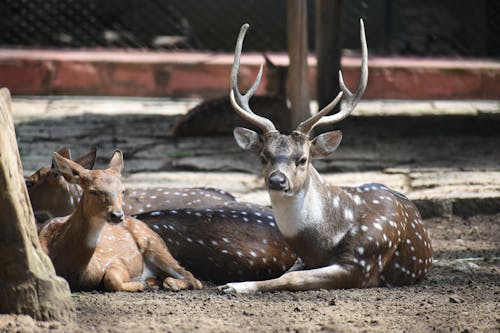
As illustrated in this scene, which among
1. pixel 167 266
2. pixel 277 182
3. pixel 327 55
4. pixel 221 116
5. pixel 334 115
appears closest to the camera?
pixel 277 182

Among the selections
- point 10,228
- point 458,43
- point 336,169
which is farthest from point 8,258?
point 458,43

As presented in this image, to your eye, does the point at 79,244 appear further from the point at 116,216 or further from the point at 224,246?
the point at 224,246

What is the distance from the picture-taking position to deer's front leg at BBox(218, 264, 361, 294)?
555cm

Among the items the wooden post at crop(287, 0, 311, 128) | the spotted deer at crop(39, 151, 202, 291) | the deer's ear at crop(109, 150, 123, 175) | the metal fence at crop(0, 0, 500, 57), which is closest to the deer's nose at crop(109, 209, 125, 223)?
the spotted deer at crop(39, 151, 202, 291)

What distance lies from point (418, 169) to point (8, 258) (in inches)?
193

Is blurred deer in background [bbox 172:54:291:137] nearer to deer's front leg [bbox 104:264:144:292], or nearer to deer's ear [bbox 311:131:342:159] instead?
deer's ear [bbox 311:131:342:159]

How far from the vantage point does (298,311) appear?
5.08 metres

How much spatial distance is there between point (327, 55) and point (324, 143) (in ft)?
13.8

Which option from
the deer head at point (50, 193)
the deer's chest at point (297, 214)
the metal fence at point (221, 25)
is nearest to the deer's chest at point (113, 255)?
the deer's chest at point (297, 214)

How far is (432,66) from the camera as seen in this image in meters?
13.1

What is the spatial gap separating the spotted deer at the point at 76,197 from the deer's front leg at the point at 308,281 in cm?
139

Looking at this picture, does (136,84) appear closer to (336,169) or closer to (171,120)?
(171,120)

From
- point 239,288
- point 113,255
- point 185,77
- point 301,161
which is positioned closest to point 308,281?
point 239,288

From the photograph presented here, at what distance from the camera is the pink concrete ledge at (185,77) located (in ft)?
42.5
